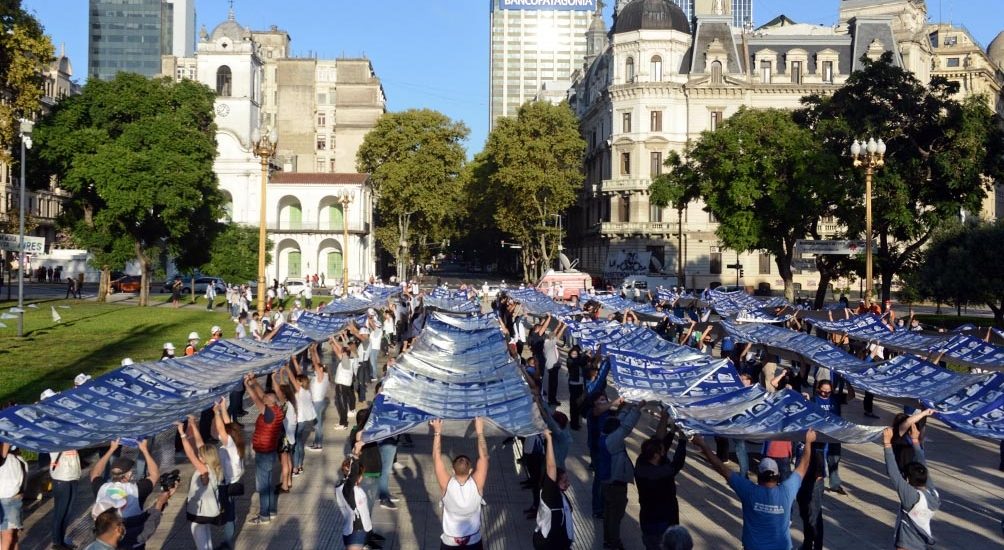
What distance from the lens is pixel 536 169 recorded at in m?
72.1

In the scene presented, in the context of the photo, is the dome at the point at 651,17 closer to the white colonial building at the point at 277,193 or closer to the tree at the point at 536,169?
the tree at the point at 536,169

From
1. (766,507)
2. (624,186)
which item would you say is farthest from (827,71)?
(766,507)

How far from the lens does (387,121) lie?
7562cm

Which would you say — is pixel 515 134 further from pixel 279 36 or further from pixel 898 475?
pixel 898 475

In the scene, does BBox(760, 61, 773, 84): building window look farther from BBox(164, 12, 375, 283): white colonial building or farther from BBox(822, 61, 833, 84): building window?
BBox(164, 12, 375, 283): white colonial building

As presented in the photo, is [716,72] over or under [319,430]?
over

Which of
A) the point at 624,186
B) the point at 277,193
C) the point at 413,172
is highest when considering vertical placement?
the point at 413,172

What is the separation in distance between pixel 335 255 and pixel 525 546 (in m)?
64.7

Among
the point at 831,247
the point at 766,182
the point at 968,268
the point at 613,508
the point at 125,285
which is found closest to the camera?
the point at 613,508

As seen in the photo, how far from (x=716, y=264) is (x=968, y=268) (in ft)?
112

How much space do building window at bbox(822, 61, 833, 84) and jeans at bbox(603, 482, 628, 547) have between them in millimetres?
67433

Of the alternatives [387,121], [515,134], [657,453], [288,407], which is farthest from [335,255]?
[657,453]

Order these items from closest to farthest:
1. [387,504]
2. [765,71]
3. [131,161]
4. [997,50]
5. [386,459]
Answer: [386,459] < [387,504] < [131,161] < [765,71] < [997,50]

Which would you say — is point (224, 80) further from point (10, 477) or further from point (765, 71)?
point (10, 477)
